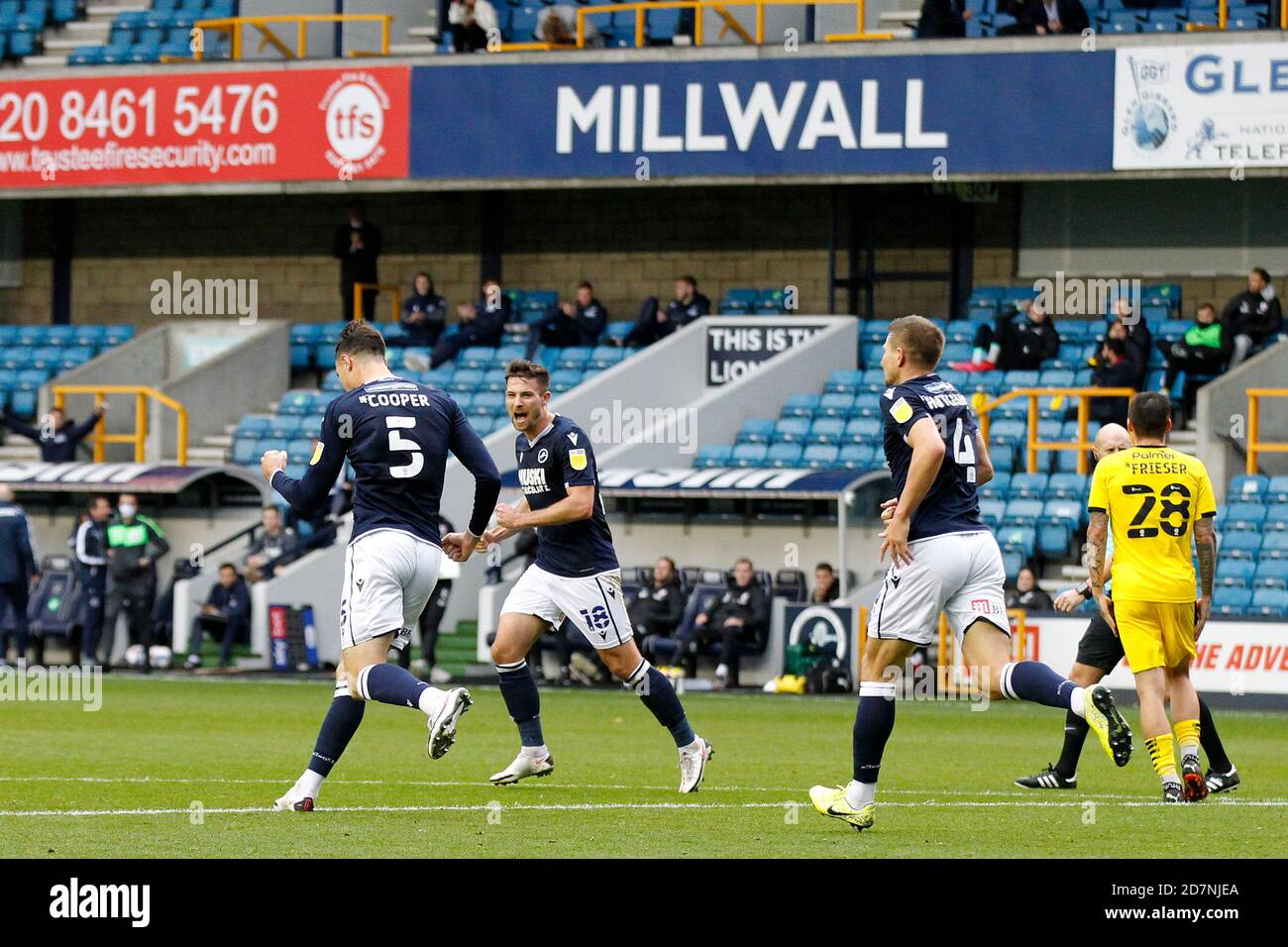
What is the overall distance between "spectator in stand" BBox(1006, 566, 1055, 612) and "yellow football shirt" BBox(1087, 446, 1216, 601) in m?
10.3

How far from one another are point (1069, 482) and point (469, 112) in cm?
899

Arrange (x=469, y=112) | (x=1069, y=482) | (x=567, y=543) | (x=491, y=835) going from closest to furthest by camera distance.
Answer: (x=491, y=835) < (x=567, y=543) < (x=1069, y=482) < (x=469, y=112)

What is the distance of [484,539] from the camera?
32.8 ft

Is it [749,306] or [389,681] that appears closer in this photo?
[389,681]

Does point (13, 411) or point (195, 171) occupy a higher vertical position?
point (195, 171)

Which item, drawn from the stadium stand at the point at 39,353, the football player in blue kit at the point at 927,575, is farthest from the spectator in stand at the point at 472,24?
the football player in blue kit at the point at 927,575

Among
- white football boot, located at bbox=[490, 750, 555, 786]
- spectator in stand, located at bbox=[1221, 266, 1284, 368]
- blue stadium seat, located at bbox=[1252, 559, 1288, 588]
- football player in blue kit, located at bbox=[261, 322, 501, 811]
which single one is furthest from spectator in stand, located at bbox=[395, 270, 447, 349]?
football player in blue kit, located at bbox=[261, 322, 501, 811]

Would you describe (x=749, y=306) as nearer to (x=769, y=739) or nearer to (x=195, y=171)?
(x=195, y=171)

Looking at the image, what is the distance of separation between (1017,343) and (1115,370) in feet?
5.99

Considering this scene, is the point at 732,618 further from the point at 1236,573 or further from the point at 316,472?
the point at 316,472

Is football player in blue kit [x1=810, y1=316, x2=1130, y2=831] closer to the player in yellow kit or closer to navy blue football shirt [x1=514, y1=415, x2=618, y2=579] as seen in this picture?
the player in yellow kit

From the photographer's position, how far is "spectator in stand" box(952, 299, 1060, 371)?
81.2 feet
